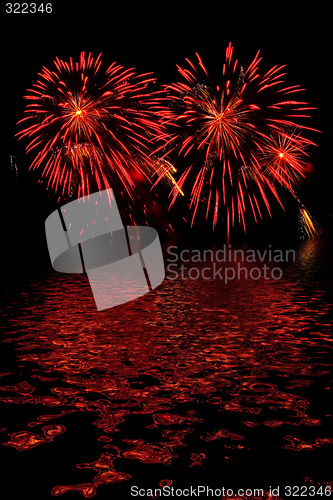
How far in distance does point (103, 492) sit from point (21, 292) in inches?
1149

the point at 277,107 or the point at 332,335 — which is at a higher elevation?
the point at 277,107

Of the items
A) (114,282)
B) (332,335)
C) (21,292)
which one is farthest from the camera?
(114,282)

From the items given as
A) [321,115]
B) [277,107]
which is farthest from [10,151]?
[277,107]

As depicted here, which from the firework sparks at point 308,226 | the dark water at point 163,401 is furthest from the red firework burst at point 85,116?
the firework sparks at point 308,226

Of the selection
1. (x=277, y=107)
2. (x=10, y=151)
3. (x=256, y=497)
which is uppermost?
(x=10, y=151)

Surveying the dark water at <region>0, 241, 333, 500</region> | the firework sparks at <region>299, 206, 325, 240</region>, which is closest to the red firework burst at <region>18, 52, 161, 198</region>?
the dark water at <region>0, 241, 333, 500</region>

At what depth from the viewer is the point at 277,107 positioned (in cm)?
4494

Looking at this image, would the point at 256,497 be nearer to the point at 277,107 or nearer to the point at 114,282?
the point at 114,282

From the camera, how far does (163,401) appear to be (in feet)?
44.1

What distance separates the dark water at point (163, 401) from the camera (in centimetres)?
964

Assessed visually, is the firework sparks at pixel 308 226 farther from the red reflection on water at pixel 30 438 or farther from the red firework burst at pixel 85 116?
the red reflection on water at pixel 30 438

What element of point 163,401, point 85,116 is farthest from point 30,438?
point 85,116

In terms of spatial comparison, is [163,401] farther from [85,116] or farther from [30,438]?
[85,116]

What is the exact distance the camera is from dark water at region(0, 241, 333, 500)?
964 cm
